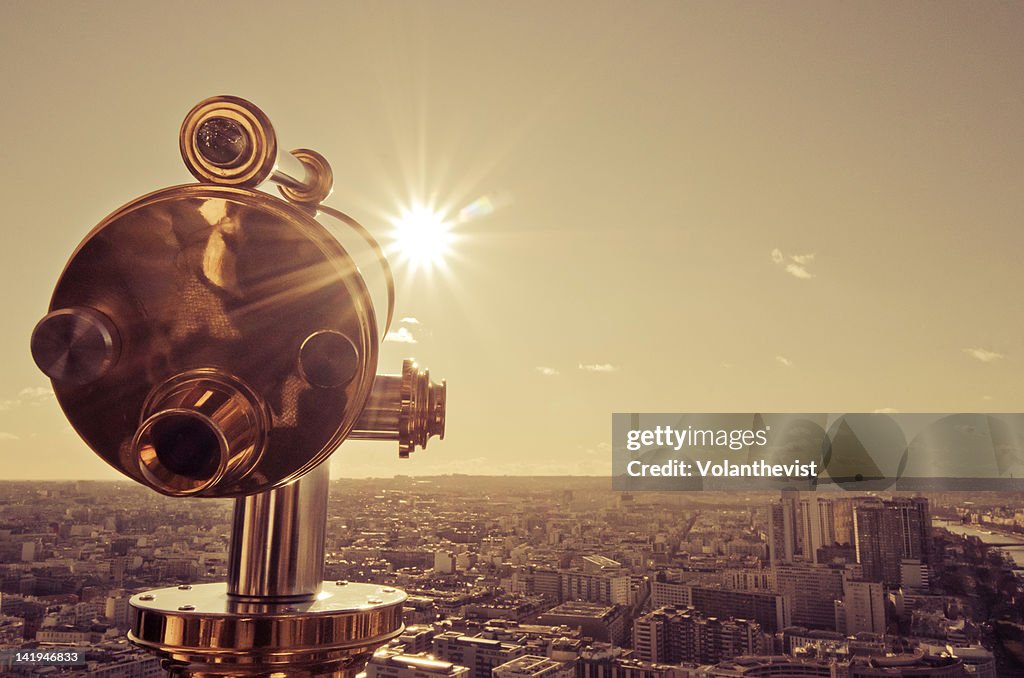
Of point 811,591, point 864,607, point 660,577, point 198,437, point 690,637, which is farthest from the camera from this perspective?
point 811,591

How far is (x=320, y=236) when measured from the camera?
0.98 ft

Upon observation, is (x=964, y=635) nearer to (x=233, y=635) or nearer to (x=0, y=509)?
(x=0, y=509)

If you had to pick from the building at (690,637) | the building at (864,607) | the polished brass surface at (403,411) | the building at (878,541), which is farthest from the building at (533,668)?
the building at (878,541)

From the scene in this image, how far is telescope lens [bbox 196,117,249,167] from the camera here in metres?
0.30

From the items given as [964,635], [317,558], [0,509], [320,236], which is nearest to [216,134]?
[320,236]

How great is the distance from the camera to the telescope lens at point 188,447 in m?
0.27

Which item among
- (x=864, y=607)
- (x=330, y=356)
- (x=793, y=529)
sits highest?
(x=330, y=356)

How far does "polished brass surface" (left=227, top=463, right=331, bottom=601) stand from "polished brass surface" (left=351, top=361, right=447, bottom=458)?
0.03 meters

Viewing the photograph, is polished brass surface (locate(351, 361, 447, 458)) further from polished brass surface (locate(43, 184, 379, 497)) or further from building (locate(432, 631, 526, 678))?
building (locate(432, 631, 526, 678))

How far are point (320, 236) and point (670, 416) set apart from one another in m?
7.28

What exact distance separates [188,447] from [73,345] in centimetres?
7

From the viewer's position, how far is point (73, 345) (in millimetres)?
286

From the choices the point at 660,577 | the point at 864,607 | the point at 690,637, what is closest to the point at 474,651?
the point at 690,637

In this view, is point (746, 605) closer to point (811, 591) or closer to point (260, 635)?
point (811, 591)
